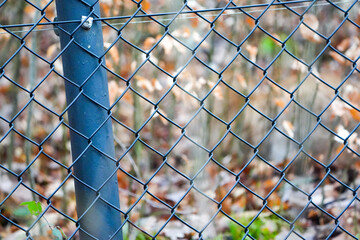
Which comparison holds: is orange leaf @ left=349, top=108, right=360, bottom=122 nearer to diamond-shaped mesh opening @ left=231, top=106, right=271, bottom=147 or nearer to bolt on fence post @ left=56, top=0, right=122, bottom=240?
bolt on fence post @ left=56, top=0, right=122, bottom=240

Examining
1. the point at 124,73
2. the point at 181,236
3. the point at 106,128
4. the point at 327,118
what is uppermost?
the point at 327,118

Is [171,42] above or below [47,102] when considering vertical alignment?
above

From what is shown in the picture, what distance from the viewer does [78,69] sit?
182 centimetres

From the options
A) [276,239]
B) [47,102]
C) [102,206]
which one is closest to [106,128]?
[102,206]

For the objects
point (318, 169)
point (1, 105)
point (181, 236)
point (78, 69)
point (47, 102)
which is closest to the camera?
point (78, 69)

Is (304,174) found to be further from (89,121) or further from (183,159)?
(89,121)

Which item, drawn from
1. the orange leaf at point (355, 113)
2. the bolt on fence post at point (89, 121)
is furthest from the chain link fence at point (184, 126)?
the orange leaf at point (355, 113)

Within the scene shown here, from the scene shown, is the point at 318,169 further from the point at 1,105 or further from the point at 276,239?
the point at 1,105

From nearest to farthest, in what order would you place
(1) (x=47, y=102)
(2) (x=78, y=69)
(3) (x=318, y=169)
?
(2) (x=78, y=69)
(3) (x=318, y=169)
(1) (x=47, y=102)

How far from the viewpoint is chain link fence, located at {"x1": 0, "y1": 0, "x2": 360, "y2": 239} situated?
1.87 m

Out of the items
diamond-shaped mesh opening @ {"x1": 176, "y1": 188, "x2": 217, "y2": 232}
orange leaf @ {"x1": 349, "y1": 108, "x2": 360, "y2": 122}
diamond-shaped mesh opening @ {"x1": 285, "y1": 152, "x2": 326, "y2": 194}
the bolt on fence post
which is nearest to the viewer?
the bolt on fence post

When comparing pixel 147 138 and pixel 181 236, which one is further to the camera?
pixel 147 138

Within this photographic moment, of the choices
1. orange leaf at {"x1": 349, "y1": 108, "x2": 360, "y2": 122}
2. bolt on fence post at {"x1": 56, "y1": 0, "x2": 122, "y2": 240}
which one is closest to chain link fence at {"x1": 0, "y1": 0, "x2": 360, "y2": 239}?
bolt on fence post at {"x1": 56, "y1": 0, "x2": 122, "y2": 240}

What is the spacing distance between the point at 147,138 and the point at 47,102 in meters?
1.08
